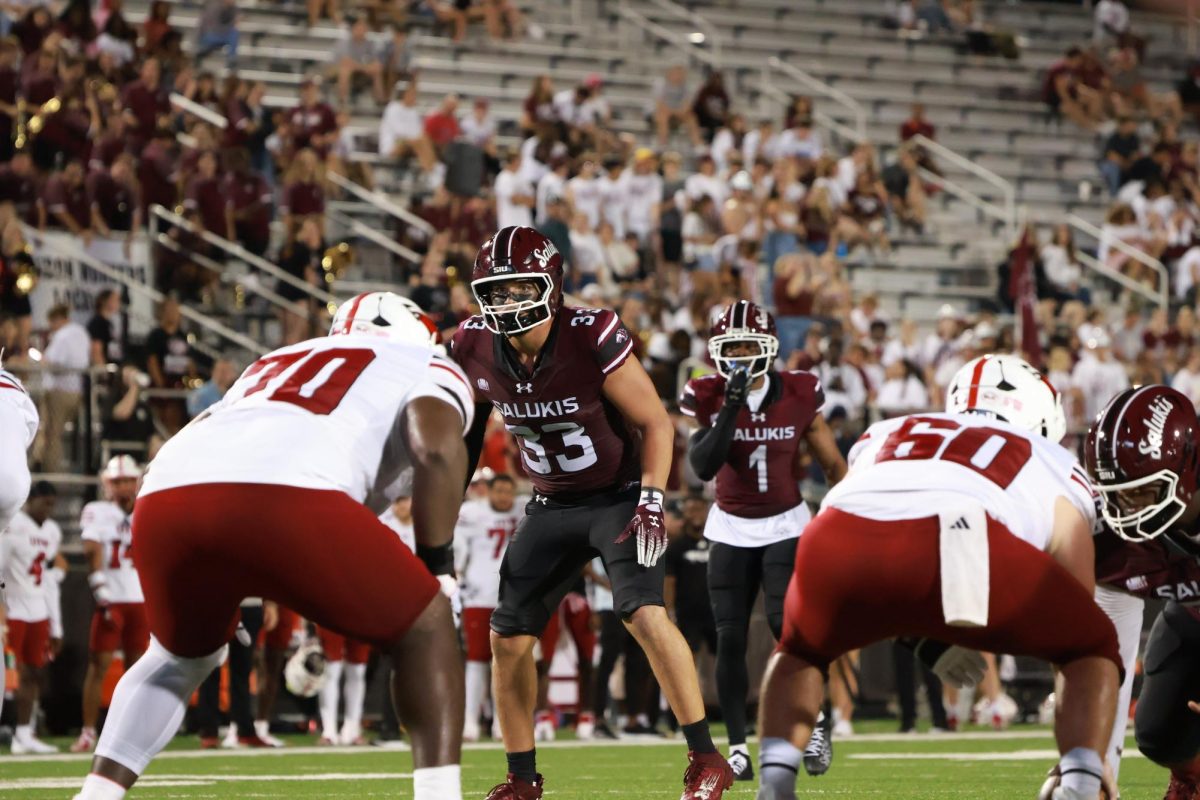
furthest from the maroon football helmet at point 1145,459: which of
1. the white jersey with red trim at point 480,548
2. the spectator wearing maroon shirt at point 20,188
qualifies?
the spectator wearing maroon shirt at point 20,188

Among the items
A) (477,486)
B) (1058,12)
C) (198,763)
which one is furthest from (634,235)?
(1058,12)

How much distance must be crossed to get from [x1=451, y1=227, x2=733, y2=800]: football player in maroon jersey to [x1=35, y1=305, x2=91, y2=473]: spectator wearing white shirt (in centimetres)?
742

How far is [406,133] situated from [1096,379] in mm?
7107

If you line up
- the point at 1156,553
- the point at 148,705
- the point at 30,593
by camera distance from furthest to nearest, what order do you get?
the point at 30,593 < the point at 1156,553 < the point at 148,705

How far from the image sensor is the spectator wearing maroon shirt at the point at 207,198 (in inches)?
661

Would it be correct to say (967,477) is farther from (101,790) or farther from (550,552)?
(550,552)

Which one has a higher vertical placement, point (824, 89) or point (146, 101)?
point (824, 89)

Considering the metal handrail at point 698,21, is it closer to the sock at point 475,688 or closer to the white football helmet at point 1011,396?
the sock at point 475,688

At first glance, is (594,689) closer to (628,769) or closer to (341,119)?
(628,769)

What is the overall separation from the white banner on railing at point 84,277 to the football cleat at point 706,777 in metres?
9.40

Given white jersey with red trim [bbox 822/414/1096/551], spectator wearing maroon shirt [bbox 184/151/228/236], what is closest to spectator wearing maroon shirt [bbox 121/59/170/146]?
spectator wearing maroon shirt [bbox 184/151/228/236]

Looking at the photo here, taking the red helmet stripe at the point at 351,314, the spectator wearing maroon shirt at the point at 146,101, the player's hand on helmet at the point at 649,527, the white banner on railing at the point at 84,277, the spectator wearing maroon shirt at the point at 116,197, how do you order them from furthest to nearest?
the spectator wearing maroon shirt at the point at 146,101 < the spectator wearing maroon shirt at the point at 116,197 < the white banner on railing at the point at 84,277 < the player's hand on helmet at the point at 649,527 < the red helmet stripe at the point at 351,314

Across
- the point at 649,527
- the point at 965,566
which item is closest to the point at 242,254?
the point at 649,527

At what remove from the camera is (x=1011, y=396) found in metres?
5.86
